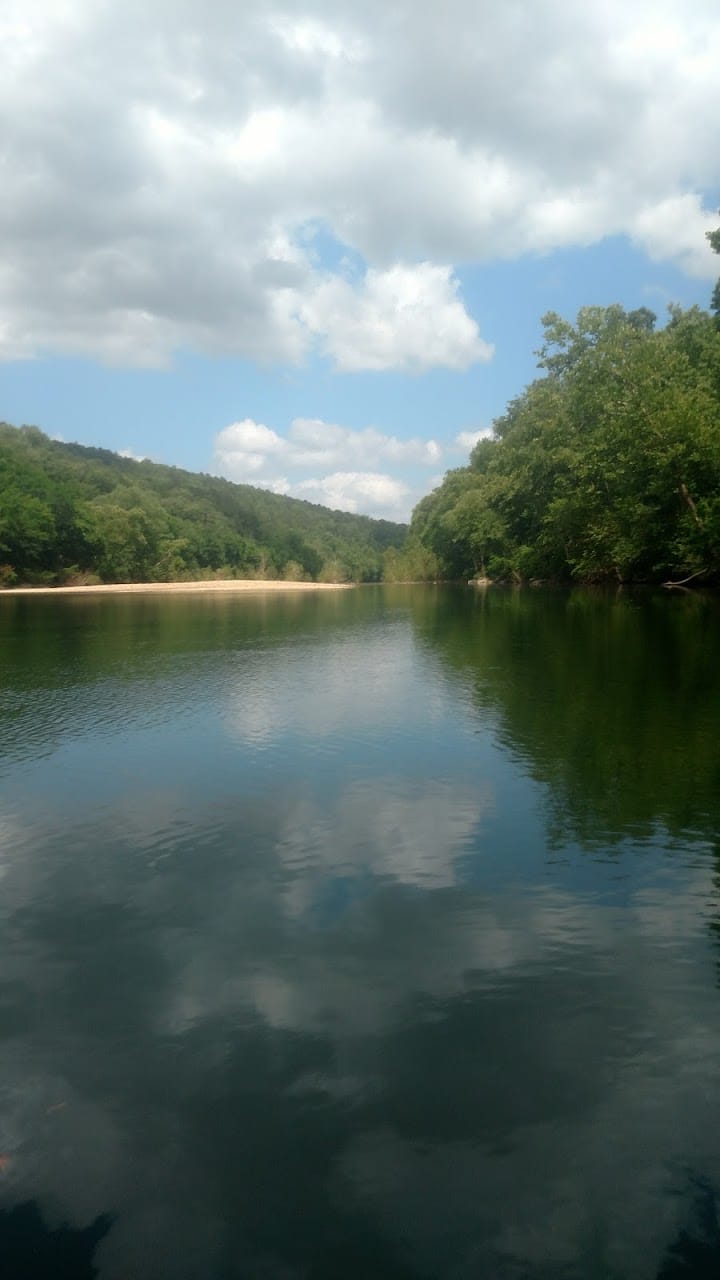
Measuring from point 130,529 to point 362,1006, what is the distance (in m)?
98.4

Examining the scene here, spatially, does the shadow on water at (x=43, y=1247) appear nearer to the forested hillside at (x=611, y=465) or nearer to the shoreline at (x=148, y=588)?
the forested hillside at (x=611, y=465)

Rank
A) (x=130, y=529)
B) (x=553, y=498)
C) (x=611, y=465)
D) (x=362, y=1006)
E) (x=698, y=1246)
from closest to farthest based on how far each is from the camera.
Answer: (x=698, y=1246) → (x=362, y=1006) → (x=611, y=465) → (x=553, y=498) → (x=130, y=529)

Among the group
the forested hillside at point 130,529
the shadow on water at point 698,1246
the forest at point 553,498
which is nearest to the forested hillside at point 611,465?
the forest at point 553,498

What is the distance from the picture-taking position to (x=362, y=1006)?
497cm

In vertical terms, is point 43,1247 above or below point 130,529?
below

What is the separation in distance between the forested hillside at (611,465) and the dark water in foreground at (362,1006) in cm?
3274

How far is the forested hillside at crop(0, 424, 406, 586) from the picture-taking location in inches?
3310

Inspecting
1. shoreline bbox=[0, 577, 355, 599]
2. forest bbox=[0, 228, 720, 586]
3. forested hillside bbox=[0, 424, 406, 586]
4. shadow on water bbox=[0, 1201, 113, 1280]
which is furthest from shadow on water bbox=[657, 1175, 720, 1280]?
forested hillside bbox=[0, 424, 406, 586]

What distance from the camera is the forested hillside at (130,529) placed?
8406 cm

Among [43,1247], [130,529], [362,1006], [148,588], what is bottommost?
[43,1247]

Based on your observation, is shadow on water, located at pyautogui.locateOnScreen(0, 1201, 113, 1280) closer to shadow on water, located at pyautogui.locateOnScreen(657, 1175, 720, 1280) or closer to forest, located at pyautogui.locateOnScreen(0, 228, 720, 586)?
shadow on water, located at pyautogui.locateOnScreen(657, 1175, 720, 1280)

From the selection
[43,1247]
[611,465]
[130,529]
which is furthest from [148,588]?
[43,1247]

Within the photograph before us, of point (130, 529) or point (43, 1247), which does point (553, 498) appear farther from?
point (43, 1247)

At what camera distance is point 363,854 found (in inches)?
295
